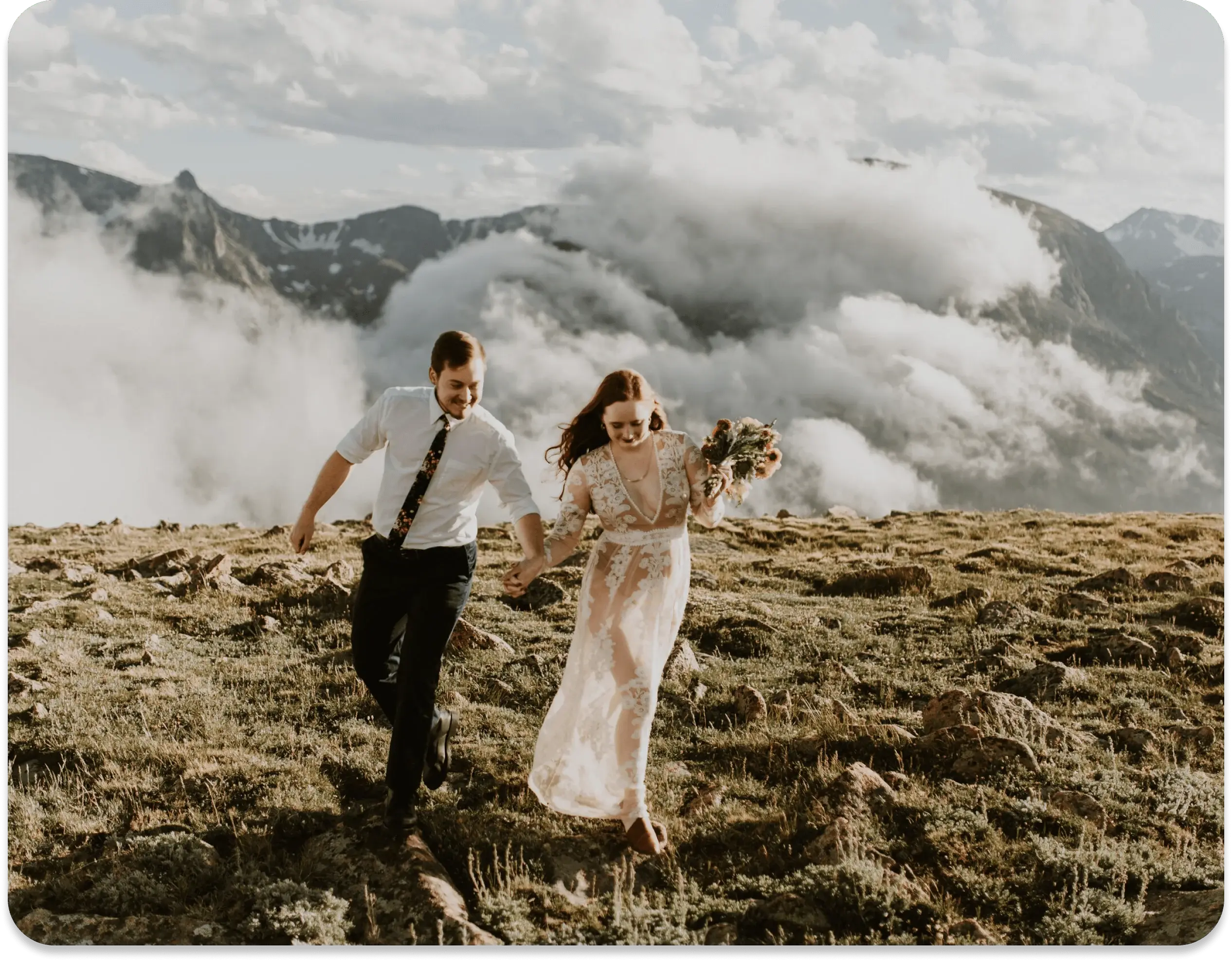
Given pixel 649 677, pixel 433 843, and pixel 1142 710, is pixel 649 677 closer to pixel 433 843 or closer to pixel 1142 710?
pixel 433 843

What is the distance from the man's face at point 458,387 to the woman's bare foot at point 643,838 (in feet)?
8.95

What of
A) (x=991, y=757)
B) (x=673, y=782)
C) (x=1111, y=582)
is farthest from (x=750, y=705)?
(x=1111, y=582)

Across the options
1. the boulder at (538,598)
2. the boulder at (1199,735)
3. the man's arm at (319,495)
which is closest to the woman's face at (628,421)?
the man's arm at (319,495)

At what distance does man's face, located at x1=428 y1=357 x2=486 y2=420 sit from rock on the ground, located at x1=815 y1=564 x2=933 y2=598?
9.88 metres

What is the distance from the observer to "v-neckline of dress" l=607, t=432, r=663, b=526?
5934 millimetres

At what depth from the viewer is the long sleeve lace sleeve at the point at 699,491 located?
19.8 ft

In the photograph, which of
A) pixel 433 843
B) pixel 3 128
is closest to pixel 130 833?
pixel 433 843

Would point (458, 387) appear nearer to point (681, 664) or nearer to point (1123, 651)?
point (681, 664)

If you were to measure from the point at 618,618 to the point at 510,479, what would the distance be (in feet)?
3.74

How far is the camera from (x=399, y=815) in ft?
18.9

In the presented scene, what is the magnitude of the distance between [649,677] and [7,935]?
12.3 feet

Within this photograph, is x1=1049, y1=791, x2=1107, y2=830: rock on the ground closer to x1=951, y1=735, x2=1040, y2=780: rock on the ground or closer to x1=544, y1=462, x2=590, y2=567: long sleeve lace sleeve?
x1=951, y1=735, x2=1040, y2=780: rock on the ground

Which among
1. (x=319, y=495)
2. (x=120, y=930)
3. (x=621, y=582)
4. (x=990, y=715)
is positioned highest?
(x=319, y=495)

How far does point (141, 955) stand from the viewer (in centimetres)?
480
